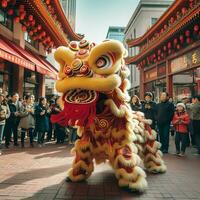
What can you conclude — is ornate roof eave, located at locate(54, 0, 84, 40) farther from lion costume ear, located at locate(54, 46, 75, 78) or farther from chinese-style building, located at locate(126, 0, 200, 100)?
lion costume ear, located at locate(54, 46, 75, 78)

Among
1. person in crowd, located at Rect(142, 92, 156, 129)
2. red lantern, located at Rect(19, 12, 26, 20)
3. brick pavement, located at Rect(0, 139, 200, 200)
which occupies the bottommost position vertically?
brick pavement, located at Rect(0, 139, 200, 200)

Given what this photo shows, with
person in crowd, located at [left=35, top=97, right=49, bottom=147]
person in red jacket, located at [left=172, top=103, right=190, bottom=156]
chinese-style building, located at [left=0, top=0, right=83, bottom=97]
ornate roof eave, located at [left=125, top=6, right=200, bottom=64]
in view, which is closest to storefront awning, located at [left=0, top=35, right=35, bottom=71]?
chinese-style building, located at [left=0, top=0, right=83, bottom=97]

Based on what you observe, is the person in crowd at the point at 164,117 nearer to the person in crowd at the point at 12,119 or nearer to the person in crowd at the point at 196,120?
the person in crowd at the point at 196,120

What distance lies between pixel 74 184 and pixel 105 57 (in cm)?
203

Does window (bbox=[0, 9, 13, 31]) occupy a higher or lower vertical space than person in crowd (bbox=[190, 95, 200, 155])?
higher

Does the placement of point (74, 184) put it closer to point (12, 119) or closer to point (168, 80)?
point (12, 119)

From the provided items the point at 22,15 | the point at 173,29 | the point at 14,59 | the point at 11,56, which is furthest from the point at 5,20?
the point at 173,29

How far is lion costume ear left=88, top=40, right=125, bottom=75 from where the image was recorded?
361 centimetres

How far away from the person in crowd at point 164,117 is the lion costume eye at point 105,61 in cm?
424

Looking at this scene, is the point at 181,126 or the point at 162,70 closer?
the point at 181,126

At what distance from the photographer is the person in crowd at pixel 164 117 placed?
7531mm

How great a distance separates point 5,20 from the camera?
1110cm

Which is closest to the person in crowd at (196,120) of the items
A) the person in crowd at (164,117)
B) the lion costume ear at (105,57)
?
the person in crowd at (164,117)

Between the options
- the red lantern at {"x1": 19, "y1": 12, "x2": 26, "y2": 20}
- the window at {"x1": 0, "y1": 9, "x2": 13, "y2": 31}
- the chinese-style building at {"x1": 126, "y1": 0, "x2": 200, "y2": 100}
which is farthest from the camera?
the chinese-style building at {"x1": 126, "y1": 0, "x2": 200, "y2": 100}
